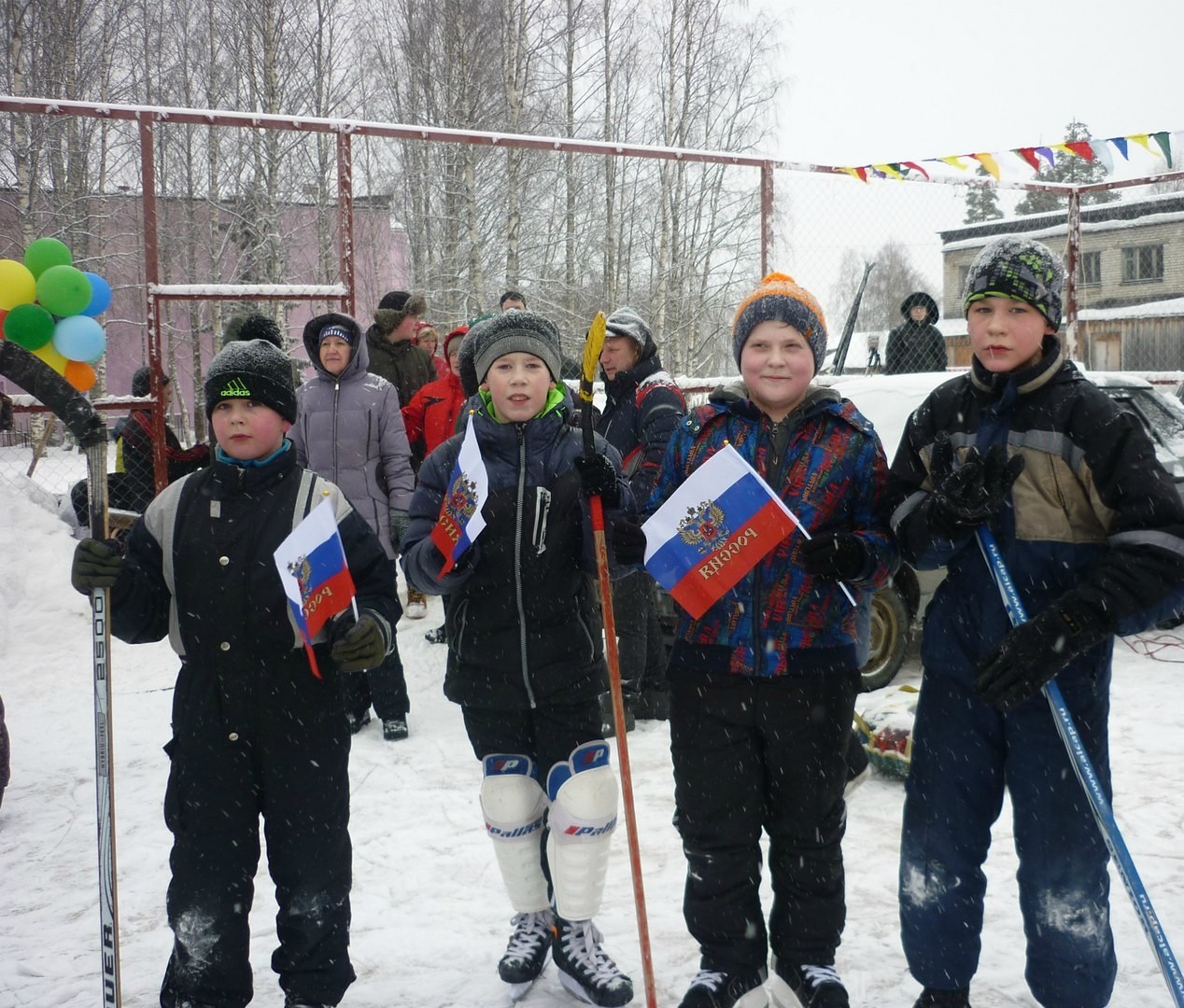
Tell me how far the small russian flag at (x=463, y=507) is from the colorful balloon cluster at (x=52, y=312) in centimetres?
124

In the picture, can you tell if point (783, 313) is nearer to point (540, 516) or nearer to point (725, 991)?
point (540, 516)

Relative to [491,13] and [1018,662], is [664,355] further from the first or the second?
[1018,662]

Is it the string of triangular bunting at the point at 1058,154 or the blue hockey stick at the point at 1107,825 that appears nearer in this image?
the blue hockey stick at the point at 1107,825

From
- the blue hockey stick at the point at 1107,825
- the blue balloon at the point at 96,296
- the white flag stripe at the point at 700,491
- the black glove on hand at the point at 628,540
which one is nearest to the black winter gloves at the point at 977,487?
the blue hockey stick at the point at 1107,825

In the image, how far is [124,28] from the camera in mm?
19828

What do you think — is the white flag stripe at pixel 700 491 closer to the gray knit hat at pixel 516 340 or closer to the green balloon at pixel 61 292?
the gray knit hat at pixel 516 340

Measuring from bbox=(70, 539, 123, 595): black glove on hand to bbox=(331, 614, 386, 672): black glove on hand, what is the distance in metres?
0.54

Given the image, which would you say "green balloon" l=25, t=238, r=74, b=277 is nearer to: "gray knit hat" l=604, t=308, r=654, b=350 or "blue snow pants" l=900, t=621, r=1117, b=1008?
"gray knit hat" l=604, t=308, r=654, b=350

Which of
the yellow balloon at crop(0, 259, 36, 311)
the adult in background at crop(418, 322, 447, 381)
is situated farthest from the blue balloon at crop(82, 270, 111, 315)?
the adult in background at crop(418, 322, 447, 381)

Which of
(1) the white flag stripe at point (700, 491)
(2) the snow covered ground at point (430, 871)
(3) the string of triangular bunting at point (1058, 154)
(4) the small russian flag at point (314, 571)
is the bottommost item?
(2) the snow covered ground at point (430, 871)

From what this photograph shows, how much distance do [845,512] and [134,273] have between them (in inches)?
821

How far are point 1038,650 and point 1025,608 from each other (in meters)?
0.21

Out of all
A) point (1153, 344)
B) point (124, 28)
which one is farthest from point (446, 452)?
point (1153, 344)

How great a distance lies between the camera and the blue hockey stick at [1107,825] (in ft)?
6.91
